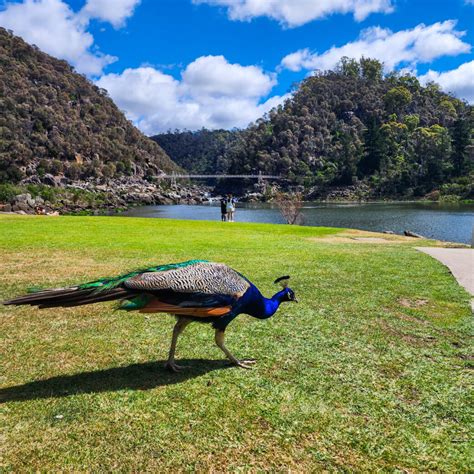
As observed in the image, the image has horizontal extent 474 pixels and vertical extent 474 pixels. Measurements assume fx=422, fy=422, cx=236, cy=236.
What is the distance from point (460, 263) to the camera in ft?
41.5

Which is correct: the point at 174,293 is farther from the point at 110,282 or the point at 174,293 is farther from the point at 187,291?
the point at 110,282

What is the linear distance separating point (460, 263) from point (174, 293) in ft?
36.3

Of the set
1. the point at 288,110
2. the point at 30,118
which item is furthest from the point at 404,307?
the point at 288,110

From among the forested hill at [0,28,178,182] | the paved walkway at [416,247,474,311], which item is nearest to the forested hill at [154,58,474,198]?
the forested hill at [0,28,178,182]

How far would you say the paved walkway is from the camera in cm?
1026

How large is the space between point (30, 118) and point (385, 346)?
5431 inches

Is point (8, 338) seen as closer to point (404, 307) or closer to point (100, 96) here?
point (404, 307)

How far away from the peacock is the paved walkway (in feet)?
19.3

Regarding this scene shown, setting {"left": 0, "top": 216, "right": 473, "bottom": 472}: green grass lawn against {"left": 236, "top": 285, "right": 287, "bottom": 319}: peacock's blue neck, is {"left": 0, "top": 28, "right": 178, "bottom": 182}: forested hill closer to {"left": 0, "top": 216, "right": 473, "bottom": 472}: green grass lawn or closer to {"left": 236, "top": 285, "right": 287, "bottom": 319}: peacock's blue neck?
{"left": 0, "top": 216, "right": 473, "bottom": 472}: green grass lawn

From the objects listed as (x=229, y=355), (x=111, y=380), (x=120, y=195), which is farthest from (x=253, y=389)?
(x=120, y=195)

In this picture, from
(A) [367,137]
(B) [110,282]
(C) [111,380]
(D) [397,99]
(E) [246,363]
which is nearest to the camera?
(B) [110,282]

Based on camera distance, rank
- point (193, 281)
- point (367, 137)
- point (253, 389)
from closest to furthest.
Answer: point (193, 281)
point (253, 389)
point (367, 137)

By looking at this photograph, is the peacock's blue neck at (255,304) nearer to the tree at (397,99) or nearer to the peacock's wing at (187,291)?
the peacock's wing at (187,291)

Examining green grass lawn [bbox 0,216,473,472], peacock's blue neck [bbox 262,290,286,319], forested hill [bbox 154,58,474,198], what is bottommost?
green grass lawn [bbox 0,216,473,472]
